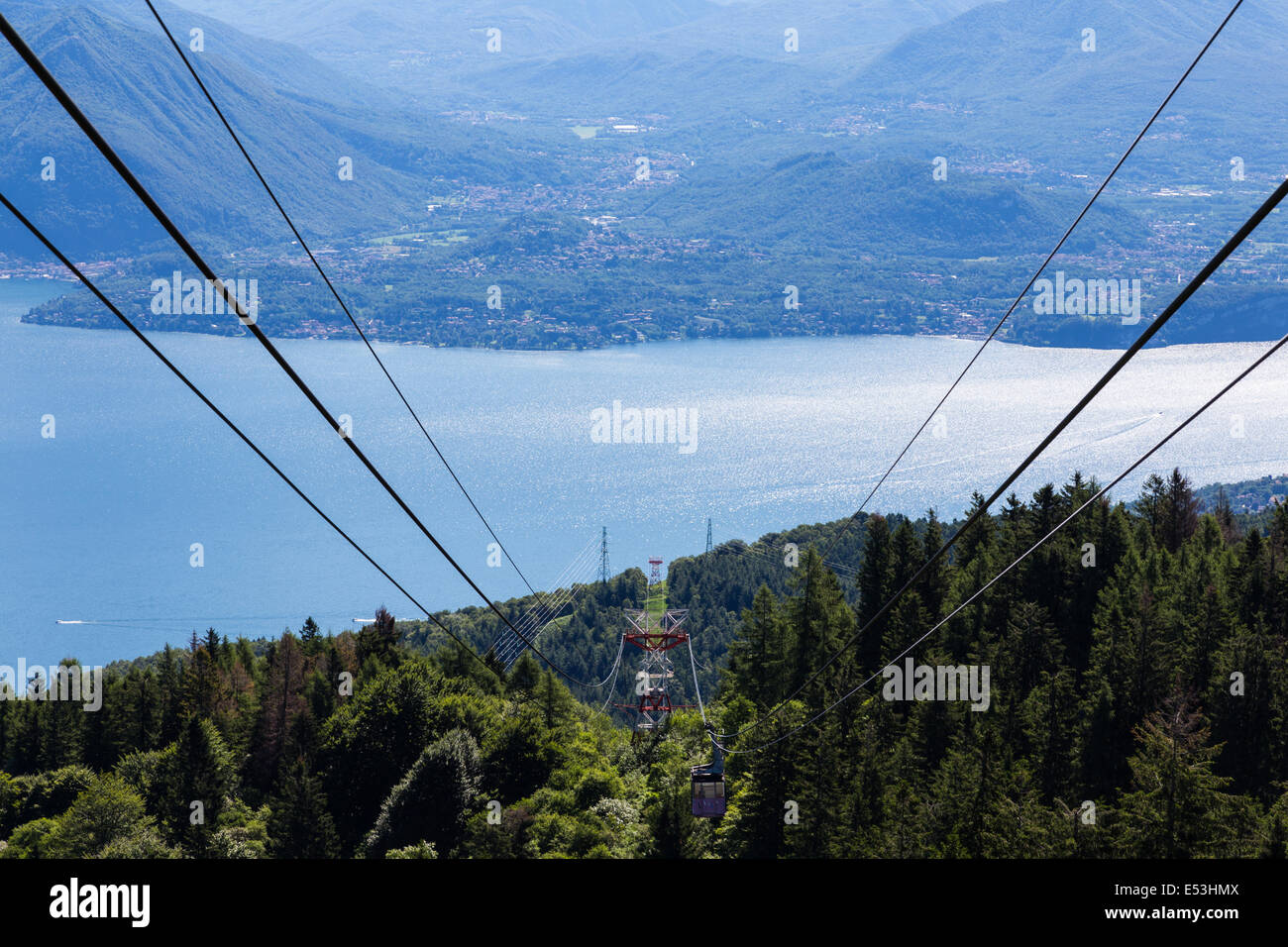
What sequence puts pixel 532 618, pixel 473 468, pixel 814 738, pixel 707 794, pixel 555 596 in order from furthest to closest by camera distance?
pixel 473 468
pixel 555 596
pixel 532 618
pixel 814 738
pixel 707 794

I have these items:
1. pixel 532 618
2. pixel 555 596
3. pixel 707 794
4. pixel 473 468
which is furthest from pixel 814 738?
pixel 473 468

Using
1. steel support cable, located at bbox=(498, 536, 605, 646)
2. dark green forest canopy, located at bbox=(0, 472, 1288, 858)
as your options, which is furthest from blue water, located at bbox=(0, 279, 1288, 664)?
dark green forest canopy, located at bbox=(0, 472, 1288, 858)

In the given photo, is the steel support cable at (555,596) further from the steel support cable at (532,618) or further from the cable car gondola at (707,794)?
the cable car gondola at (707,794)

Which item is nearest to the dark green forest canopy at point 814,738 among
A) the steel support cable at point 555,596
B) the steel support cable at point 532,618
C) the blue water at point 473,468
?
the steel support cable at point 532,618

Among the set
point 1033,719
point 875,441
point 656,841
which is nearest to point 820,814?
point 656,841

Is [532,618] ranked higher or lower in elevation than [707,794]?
higher

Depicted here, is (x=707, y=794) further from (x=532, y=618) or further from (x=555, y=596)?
(x=555, y=596)

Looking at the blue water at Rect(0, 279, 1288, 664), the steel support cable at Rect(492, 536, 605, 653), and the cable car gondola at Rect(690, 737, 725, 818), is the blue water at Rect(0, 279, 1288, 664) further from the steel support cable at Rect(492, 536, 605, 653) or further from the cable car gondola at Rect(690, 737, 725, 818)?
the cable car gondola at Rect(690, 737, 725, 818)

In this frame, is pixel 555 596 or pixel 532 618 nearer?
pixel 532 618
